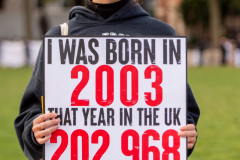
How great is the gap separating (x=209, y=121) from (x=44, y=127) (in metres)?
6.06

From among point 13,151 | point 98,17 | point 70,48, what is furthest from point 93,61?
point 13,151

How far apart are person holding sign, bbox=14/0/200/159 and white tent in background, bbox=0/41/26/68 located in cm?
1897

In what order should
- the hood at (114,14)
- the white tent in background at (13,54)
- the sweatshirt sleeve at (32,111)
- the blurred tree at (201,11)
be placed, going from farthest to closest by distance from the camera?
the blurred tree at (201,11) → the white tent in background at (13,54) → the hood at (114,14) → the sweatshirt sleeve at (32,111)

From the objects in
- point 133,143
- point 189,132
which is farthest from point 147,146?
point 189,132

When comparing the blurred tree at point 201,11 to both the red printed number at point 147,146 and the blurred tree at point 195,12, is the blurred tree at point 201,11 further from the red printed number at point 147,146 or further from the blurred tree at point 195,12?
the red printed number at point 147,146

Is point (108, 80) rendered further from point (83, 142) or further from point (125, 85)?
point (83, 142)

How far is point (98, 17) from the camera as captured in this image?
2045 millimetres

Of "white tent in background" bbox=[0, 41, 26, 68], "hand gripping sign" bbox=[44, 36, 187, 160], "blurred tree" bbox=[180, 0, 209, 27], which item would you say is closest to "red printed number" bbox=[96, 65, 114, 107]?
"hand gripping sign" bbox=[44, 36, 187, 160]

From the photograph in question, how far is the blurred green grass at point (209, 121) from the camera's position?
17.5 feet

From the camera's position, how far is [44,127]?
1.79 metres

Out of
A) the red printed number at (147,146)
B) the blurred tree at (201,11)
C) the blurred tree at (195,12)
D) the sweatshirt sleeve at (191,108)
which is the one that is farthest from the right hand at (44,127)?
the blurred tree at (195,12)

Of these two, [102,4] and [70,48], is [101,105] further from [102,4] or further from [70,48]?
[102,4]

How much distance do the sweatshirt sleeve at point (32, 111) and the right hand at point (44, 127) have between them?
77 mm

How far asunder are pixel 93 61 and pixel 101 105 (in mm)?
226
